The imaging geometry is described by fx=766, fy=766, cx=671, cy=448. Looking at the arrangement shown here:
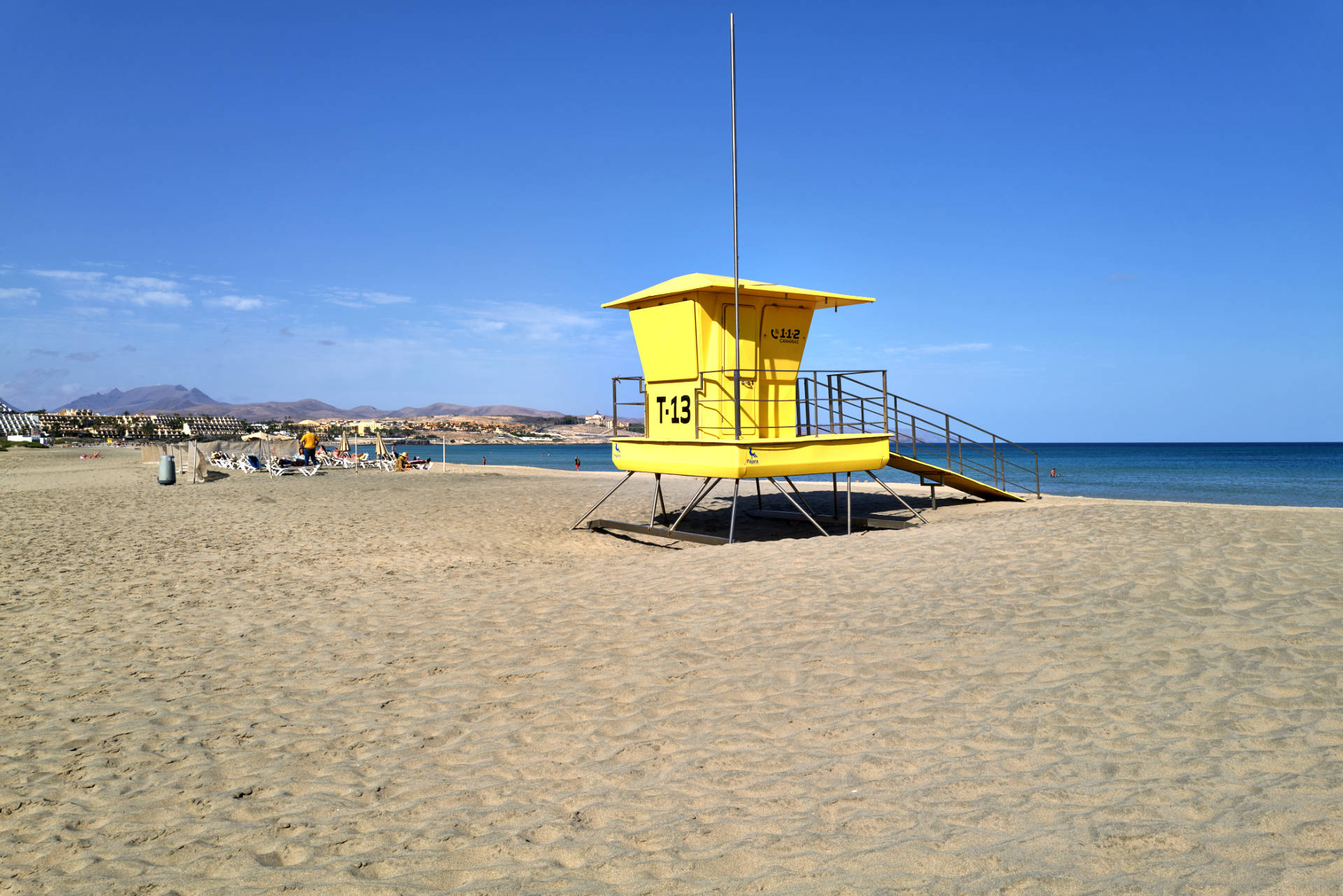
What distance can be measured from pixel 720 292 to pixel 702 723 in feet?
26.9

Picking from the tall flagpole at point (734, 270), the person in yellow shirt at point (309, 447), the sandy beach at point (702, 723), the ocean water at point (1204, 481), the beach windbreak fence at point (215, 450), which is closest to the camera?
the sandy beach at point (702, 723)

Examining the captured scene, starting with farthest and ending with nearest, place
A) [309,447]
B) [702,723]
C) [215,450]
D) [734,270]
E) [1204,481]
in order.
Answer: [1204,481]
[215,450]
[309,447]
[734,270]
[702,723]

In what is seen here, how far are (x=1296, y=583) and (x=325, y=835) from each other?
8.67 m

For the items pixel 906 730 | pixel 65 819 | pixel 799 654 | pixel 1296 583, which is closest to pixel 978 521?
pixel 1296 583

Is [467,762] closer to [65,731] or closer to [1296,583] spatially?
[65,731]

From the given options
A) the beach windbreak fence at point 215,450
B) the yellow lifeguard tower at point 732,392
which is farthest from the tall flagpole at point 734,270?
the beach windbreak fence at point 215,450

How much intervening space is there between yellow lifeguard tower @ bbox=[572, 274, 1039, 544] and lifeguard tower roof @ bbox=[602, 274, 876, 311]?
2 cm

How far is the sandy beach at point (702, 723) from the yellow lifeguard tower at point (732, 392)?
224 cm

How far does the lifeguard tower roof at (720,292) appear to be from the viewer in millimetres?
11781

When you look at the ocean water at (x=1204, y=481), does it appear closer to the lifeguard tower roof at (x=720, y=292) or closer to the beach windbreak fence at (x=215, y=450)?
the beach windbreak fence at (x=215, y=450)

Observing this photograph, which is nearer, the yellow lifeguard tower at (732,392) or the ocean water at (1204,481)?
the yellow lifeguard tower at (732,392)

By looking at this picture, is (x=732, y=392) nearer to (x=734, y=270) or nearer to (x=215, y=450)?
(x=734, y=270)

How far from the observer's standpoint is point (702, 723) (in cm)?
490

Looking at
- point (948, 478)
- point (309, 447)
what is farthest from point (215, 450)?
point (948, 478)
